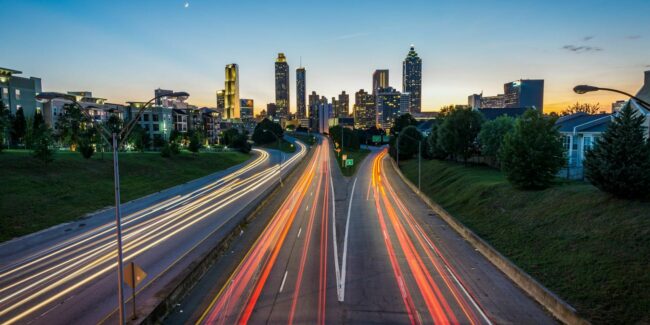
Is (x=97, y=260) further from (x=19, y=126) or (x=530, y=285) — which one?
(x=19, y=126)

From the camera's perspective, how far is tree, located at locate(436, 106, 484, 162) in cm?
5812

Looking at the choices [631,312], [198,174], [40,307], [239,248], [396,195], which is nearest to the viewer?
[631,312]

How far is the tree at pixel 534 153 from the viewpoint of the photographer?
30984mm

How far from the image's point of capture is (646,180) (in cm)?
2033

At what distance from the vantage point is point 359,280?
18516 millimetres

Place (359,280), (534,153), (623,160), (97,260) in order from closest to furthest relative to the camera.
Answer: (359,280), (623,160), (97,260), (534,153)

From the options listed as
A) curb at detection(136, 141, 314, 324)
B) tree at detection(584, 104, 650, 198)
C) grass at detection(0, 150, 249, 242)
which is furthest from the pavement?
grass at detection(0, 150, 249, 242)

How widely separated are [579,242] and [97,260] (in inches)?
1148

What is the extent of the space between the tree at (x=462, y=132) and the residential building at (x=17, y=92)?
8697 cm

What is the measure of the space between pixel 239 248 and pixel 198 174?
158 ft

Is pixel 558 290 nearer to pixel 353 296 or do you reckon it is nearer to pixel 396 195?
pixel 353 296

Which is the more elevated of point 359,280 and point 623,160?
point 623,160

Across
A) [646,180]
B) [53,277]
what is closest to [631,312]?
[646,180]

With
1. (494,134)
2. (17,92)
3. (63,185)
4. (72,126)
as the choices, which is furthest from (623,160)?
(17,92)
